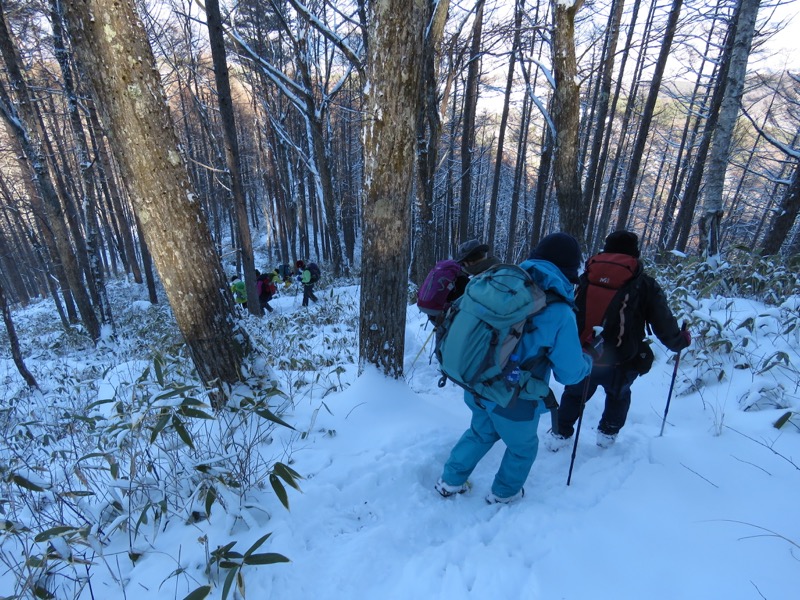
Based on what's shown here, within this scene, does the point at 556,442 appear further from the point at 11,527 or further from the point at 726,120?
the point at 726,120

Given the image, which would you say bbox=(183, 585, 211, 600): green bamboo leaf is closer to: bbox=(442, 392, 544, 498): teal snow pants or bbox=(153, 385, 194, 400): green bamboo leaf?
bbox=(153, 385, 194, 400): green bamboo leaf

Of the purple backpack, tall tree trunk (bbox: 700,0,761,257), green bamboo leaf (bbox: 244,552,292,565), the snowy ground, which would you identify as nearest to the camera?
green bamboo leaf (bbox: 244,552,292,565)

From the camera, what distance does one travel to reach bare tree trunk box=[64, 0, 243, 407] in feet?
8.14

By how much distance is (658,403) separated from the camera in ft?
12.4

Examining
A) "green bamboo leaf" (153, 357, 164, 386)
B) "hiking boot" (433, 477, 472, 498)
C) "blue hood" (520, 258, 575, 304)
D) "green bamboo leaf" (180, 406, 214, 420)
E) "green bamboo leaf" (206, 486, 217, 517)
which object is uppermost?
"blue hood" (520, 258, 575, 304)

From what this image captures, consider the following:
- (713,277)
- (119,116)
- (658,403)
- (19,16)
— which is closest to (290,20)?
(19,16)

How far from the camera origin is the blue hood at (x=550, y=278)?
2.12 metres

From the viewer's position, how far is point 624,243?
110 inches

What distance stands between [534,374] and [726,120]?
25.7ft

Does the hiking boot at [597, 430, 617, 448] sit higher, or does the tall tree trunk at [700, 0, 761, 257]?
the tall tree trunk at [700, 0, 761, 257]

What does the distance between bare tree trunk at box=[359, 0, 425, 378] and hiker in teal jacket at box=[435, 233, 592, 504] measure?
4.33 ft

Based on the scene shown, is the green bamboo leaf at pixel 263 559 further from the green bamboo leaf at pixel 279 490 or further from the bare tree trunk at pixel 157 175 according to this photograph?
the bare tree trunk at pixel 157 175

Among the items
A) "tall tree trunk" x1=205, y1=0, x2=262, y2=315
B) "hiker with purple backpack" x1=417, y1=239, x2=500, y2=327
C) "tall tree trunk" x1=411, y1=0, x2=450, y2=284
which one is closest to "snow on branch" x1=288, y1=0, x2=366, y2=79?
"tall tree trunk" x1=411, y1=0, x2=450, y2=284

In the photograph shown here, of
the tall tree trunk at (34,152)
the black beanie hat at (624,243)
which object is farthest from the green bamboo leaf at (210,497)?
the tall tree trunk at (34,152)
